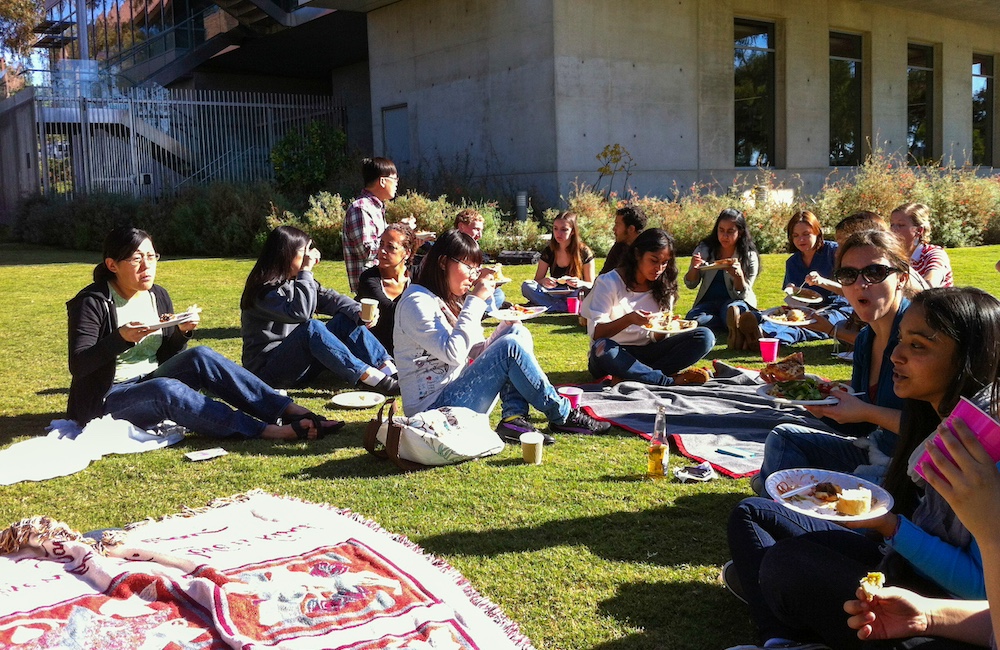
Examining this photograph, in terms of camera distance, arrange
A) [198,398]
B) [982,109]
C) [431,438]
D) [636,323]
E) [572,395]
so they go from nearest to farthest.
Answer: [431,438] < [198,398] < [572,395] < [636,323] < [982,109]

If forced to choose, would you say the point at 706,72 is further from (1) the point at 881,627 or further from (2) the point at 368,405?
(1) the point at 881,627

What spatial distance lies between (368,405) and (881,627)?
4.68m

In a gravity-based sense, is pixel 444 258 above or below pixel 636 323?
above

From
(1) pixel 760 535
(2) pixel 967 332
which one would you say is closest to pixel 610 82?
(1) pixel 760 535

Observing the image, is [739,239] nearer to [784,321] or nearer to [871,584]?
[784,321]

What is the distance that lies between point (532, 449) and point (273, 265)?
277 cm

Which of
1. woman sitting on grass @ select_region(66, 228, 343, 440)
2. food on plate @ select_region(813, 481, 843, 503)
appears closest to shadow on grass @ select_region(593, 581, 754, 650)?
food on plate @ select_region(813, 481, 843, 503)

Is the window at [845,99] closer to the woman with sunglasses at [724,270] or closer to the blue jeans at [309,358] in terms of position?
the woman with sunglasses at [724,270]

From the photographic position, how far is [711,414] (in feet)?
21.1

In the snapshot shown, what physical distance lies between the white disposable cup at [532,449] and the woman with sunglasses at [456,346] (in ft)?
1.32

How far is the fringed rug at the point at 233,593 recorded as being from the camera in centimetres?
304

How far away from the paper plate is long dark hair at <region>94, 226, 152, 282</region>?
1.78 metres

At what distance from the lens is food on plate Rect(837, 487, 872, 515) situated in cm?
308

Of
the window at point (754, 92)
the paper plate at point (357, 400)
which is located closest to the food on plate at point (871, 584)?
the paper plate at point (357, 400)
